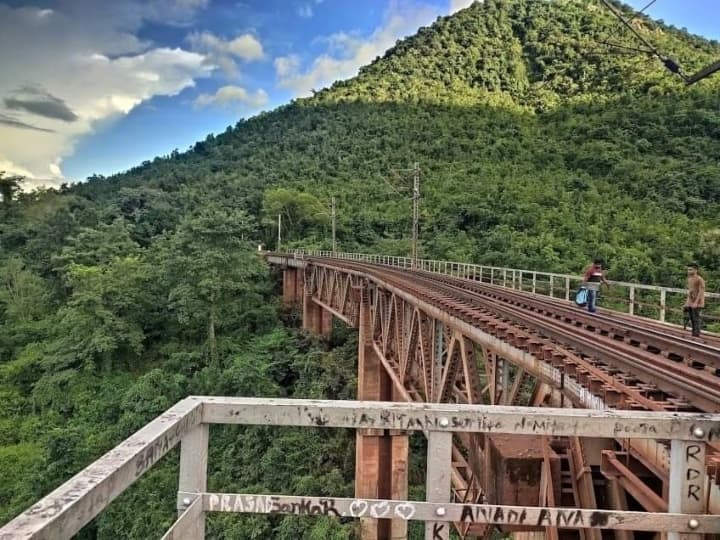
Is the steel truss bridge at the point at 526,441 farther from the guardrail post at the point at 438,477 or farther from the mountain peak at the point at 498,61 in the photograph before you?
the mountain peak at the point at 498,61

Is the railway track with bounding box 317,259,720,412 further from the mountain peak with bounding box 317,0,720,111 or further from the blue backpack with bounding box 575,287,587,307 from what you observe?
the mountain peak with bounding box 317,0,720,111

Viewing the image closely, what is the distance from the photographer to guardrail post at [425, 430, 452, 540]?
7.18ft

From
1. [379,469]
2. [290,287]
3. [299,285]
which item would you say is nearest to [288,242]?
[290,287]

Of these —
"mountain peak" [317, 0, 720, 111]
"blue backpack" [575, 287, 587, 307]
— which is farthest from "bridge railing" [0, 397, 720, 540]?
"mountain peak" [317, 0, 720, 111]

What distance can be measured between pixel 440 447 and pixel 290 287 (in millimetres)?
42333

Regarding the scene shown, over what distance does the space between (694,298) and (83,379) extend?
111 ft

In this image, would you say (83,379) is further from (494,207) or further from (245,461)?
(494,207)

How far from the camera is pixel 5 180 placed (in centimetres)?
8788

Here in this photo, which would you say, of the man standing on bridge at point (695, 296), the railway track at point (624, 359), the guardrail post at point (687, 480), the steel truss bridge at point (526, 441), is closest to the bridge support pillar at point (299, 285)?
the steel truss bridge at point (526, 441)

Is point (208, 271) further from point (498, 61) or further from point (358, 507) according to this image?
point (498, 61)

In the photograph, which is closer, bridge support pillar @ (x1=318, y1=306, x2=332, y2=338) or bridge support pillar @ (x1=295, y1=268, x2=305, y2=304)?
bridge support pillar @ (x1=318, y1=306, x2=332, y2=338)

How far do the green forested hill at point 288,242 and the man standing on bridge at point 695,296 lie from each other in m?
4.45

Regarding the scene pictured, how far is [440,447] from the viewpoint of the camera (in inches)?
88.0

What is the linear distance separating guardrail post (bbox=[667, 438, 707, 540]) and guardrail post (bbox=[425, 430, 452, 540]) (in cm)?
94
